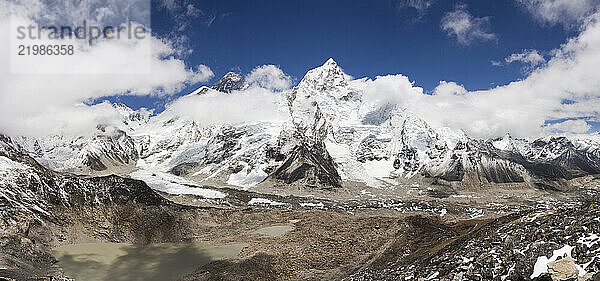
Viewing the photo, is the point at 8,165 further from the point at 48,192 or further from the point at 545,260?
the point at 545,260

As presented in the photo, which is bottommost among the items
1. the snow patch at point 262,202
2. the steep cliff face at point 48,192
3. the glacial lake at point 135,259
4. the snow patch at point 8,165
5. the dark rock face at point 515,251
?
the snow patch at point 262,202

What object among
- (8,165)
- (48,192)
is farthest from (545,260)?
(8,165)

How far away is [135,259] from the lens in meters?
38.5

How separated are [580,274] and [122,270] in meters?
35.7

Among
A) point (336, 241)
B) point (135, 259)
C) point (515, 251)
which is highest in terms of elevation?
point (515, 251)

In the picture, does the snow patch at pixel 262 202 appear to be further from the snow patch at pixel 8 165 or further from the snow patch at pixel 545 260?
the snow patch at pixel 545 260

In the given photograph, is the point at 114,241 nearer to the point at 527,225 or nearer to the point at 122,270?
the point at 122,270

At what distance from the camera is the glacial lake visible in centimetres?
3225

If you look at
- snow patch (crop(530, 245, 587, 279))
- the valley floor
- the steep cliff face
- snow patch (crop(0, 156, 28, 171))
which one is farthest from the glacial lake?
snow patch (crop(530, 245, 587, 279))

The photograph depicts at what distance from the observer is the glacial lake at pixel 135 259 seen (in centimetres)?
3225

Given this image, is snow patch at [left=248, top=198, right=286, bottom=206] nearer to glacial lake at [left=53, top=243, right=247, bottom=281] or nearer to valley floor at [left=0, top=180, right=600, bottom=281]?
valley floor at [left=0, top=180, right=600, bottom=281]

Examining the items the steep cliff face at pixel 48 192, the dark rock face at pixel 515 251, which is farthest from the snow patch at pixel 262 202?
the dark rock face at pixel 515 251

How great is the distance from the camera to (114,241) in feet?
146

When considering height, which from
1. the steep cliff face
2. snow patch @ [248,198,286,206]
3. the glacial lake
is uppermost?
the steep cliff face
